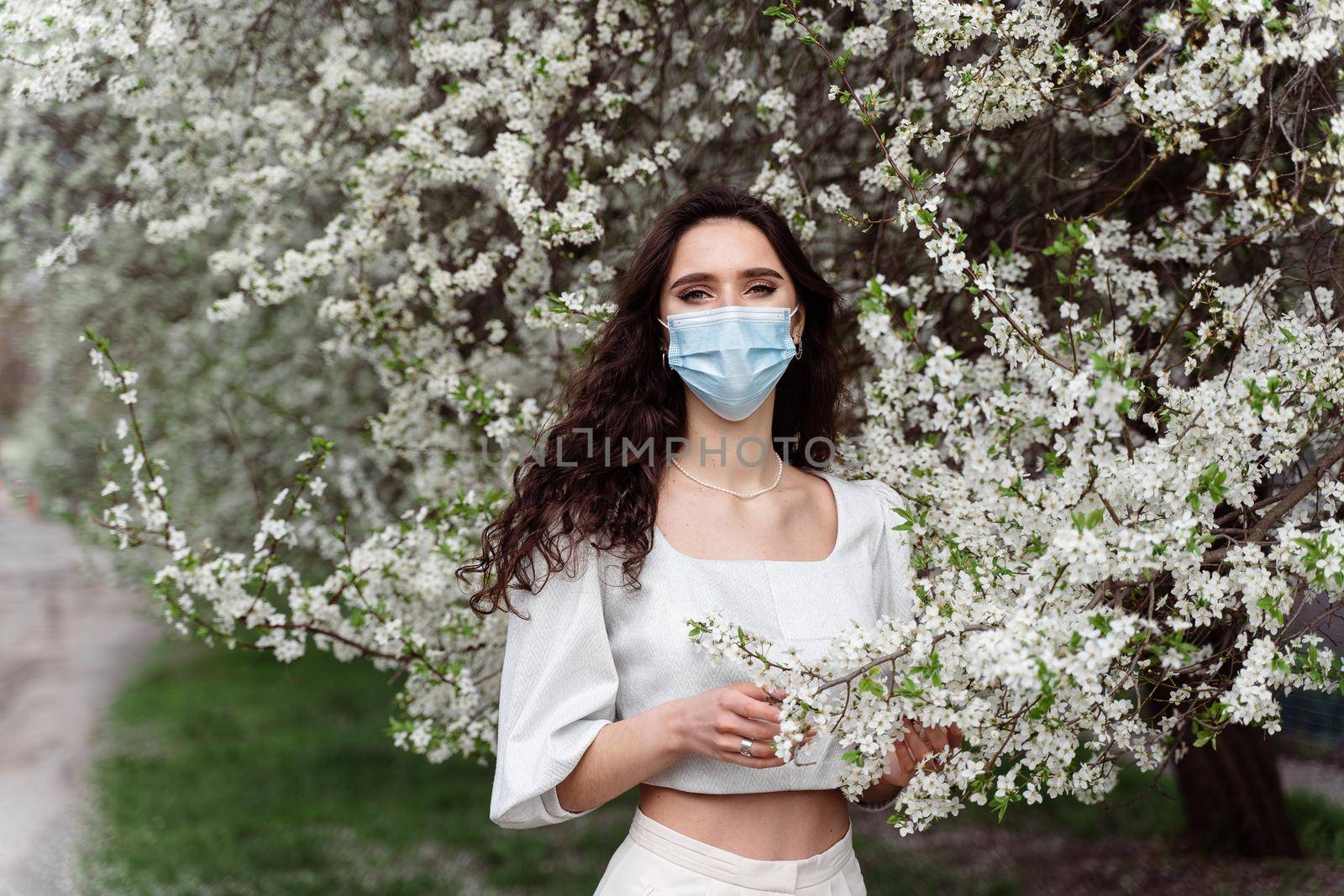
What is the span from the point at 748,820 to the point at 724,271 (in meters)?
1.01

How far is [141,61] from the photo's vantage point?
3.80 m

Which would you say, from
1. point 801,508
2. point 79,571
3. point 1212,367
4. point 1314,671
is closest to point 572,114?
point 801,508

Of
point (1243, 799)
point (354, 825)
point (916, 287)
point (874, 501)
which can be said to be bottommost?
point (354, 825)

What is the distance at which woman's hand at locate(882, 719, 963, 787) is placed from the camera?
182cm

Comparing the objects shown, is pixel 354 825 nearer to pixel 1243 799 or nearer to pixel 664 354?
pixel 1243 799

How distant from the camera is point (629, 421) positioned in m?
2.21

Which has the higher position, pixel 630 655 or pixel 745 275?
pixel 745 275

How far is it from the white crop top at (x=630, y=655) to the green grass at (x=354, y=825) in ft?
10.1

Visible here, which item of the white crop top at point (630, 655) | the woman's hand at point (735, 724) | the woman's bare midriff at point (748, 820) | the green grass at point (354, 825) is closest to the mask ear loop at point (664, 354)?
the white crop top at point (630, 655)

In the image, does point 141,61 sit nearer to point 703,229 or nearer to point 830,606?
point 703,229

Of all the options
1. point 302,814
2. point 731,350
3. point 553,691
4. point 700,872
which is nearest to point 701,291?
point 731,350

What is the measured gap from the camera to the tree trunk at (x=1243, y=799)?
5.12m

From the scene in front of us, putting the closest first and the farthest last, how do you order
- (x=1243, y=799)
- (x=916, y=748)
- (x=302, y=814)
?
1. (x=916, y=748)
2. (x=1243, y=799)
3. (x=302, y=814)

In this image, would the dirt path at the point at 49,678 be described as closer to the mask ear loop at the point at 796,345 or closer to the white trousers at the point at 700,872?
the white trousers at the point at 700,872
